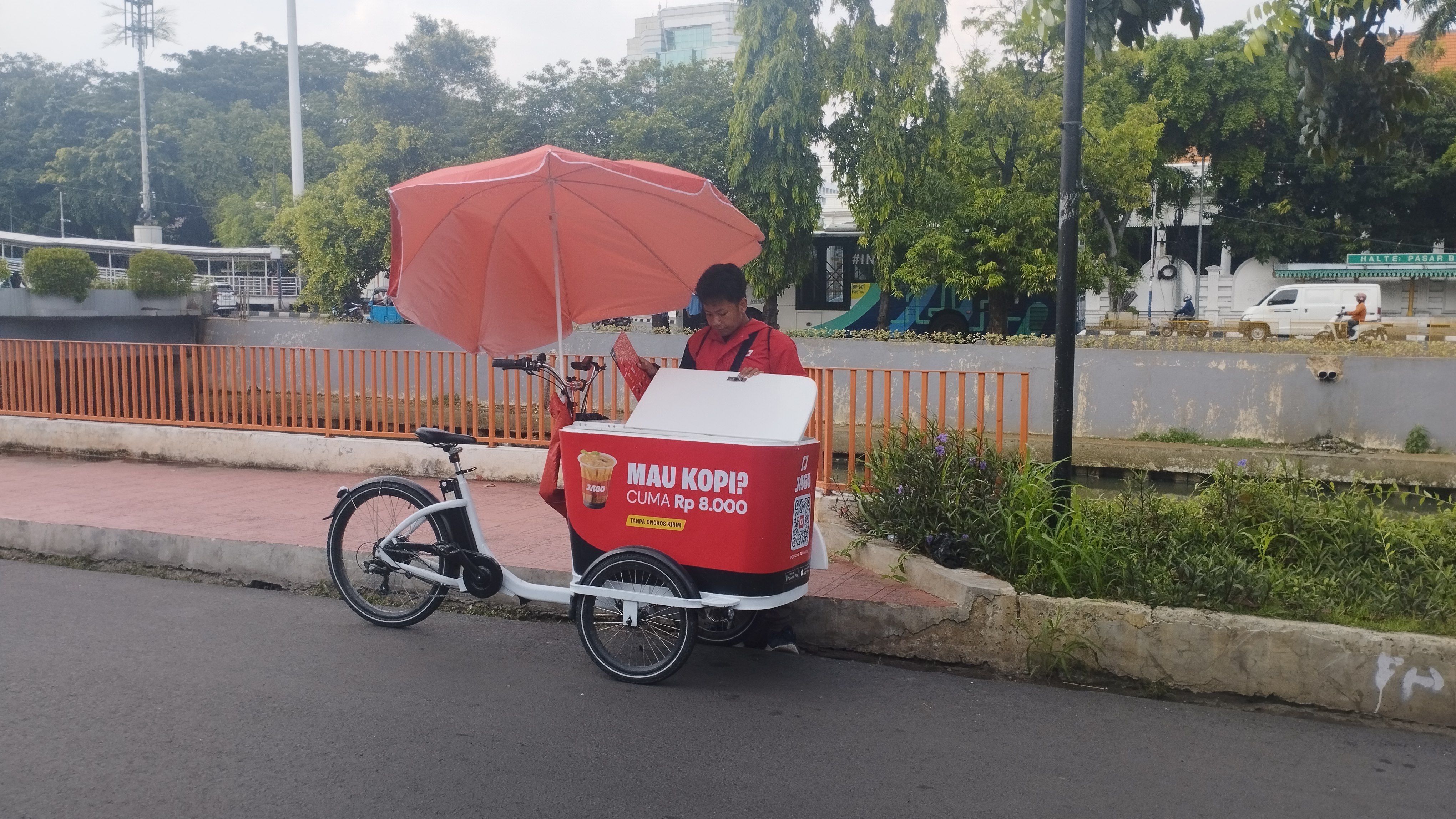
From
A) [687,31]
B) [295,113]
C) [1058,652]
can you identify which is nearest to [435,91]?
[295,113]

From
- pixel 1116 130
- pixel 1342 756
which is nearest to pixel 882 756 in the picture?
pixel 1342 756

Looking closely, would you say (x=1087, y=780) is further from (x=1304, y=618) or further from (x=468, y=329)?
(x=468, y=329)

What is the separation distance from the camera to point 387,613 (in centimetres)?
558

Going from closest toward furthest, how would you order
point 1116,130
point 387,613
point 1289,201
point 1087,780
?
1. point 1087,780
2. point 387,613
3. point 1116,130
4. point 1289,201

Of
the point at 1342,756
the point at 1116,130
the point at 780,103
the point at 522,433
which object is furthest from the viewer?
the point at 1116,130

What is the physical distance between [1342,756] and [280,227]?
958 inches

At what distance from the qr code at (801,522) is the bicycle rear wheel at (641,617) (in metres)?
0.52

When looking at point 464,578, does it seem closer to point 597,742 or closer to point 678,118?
point 597,742

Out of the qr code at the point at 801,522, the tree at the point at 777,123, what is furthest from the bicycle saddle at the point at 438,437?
the tree at the point at 777,123

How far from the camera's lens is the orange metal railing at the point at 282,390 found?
937 centimetres

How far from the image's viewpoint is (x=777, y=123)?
786 inches

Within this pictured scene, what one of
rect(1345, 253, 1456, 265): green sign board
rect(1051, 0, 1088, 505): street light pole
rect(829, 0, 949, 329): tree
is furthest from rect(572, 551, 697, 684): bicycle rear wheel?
rect(1345, 253, 1456, 265): green sign board

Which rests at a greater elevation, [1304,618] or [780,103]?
[780,103]

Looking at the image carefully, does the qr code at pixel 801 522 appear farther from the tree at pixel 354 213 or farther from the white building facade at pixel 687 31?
the white building facade at pixel 687 31
